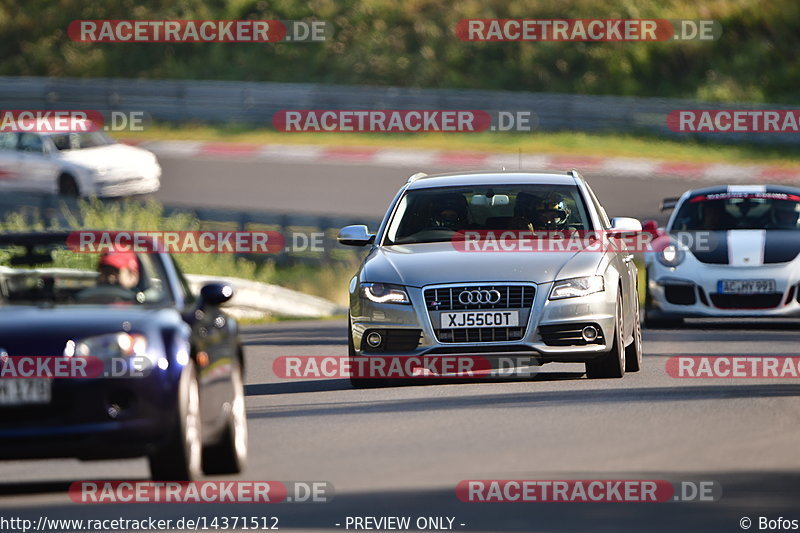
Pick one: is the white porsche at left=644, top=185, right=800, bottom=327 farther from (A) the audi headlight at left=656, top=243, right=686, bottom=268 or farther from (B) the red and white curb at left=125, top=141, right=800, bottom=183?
(B) the red and white curb at left=125, top=141, right=800, bottom=183

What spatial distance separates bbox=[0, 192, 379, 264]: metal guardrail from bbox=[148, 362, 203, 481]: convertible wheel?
63.5 ft

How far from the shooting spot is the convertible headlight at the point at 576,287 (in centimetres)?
1272

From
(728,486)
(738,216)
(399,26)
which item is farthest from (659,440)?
(399,26)

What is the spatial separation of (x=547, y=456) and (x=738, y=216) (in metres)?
10.4

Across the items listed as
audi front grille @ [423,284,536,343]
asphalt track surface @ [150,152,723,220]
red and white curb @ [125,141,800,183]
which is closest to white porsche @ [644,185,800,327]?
audi front grille @ [423,284,536,343]

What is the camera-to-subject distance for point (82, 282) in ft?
32.5

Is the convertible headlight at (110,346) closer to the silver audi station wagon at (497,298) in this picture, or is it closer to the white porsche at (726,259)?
the silver audi station wagon at (497,298)

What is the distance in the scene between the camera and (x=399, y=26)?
52.3m

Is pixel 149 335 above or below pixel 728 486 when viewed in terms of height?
above

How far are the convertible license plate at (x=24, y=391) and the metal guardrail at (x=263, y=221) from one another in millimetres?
19709

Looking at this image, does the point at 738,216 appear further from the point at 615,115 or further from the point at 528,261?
the point at 615,115

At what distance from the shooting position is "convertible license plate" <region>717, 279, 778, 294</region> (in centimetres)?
1842

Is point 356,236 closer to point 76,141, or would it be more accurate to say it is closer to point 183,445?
point 183,445

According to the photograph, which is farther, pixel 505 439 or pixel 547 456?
pixel 505 439
